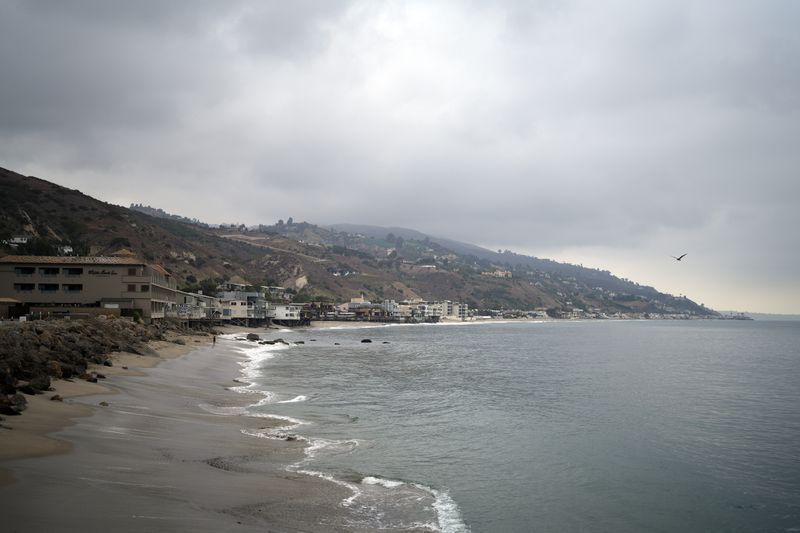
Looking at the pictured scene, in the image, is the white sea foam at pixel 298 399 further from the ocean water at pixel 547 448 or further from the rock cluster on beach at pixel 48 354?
the rock cluster on beach at pixel 48 354

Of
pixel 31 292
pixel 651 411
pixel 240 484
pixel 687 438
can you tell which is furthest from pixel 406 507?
pixel 31 292

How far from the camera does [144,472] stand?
44.3ft

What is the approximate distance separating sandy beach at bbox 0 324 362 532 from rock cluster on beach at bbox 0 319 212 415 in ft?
2.21

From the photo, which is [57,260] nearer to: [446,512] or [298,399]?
[298,399]

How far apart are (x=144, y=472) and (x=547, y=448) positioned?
1538cm

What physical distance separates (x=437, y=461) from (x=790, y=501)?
1088 cm

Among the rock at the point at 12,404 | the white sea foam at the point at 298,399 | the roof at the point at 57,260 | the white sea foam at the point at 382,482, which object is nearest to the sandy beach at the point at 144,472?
the rock at the point at 12,404

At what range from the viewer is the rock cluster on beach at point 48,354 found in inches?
755

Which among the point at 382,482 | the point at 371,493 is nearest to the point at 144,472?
the point at 371,493

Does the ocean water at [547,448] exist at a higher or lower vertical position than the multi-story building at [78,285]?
lower

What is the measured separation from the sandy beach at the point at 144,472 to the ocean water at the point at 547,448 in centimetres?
140

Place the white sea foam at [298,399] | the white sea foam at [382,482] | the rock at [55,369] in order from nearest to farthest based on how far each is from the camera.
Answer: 1. the white sea foam at [382,482]
2. the rock at [55,369]
3. the white sea foam at [298,399]

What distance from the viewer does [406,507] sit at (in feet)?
47.8

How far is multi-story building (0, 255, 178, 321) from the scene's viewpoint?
6344 centimetres
